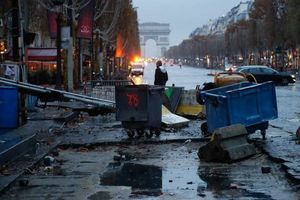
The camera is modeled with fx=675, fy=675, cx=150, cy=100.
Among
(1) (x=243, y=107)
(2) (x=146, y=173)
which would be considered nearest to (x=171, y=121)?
(1) (x=243, y=107)

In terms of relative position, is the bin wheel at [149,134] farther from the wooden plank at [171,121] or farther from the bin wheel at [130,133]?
the wooden plank at [171,121]

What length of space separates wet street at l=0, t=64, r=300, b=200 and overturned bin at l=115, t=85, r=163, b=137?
15.3 inches

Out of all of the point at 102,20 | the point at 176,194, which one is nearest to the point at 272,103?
the point at 176,194

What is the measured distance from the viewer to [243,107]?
14.2 metres

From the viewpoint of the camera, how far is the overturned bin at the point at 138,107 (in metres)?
15.6

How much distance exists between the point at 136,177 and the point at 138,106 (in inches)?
208

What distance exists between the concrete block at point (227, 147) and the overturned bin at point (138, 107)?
11.7 ft

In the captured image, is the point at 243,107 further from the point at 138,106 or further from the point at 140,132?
the point at 140,132

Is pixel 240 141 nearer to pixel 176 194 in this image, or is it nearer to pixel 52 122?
pixel 176 194

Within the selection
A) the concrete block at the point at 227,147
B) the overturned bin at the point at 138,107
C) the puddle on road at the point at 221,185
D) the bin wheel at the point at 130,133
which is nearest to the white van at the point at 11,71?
the overturned bin at the point at 138,107

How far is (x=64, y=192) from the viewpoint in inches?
364

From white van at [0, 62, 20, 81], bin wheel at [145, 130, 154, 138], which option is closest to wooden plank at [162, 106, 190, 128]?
bin wheel at [145, 130, 154, 138]

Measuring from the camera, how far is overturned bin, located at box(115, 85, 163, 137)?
1560 cm

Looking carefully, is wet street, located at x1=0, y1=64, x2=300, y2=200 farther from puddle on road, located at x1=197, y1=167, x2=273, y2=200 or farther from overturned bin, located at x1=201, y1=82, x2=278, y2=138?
overturned bin, located at x1=201, y1=82, x2=278, y2=138
